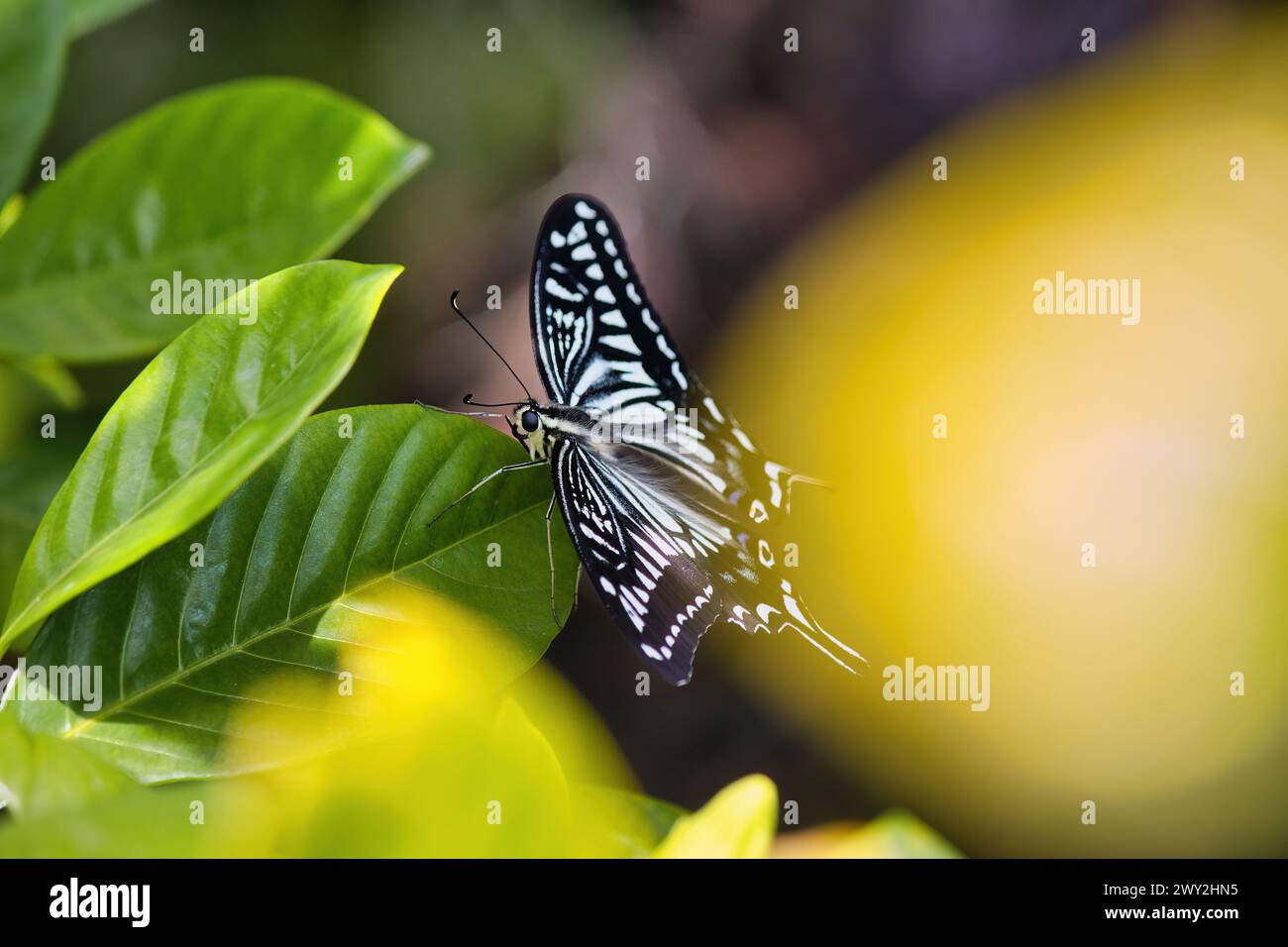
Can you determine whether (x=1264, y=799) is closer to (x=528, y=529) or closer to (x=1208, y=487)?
(x=1208, y=487)

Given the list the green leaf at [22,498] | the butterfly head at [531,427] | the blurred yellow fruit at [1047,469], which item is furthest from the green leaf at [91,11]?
the blurred yellow fruit at [1047,469]

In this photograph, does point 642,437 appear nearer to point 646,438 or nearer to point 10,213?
point 646,438

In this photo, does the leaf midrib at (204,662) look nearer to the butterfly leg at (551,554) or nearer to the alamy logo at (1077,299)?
the butterfly leg at (551,554)

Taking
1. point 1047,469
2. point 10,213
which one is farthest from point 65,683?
point 1047,469

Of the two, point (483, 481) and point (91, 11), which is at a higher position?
point (91, 11)
